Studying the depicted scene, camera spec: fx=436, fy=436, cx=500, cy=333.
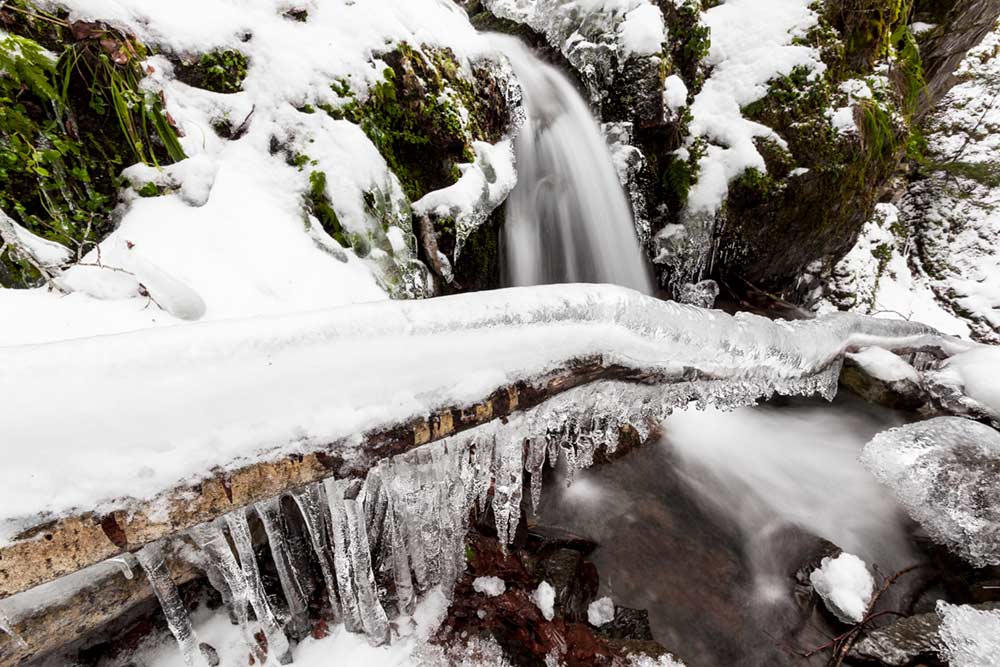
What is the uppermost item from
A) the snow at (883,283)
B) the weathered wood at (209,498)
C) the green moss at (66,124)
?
the green moss at (66,124)

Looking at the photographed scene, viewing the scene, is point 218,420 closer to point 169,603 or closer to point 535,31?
point 169,603

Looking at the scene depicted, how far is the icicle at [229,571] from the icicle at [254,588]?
29mm

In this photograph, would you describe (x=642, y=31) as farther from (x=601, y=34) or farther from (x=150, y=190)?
(x=150, y=190)

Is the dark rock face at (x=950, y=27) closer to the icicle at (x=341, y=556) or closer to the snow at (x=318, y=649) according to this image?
the icicle at (x=341, y=556)

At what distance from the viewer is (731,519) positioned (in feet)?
11.4

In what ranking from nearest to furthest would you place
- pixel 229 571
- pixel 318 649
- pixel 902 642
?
pixel 229 571, pixel 318 649, pixel 902 642

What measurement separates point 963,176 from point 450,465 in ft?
54.9

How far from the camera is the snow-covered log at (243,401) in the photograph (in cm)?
105

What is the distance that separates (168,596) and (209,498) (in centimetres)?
76

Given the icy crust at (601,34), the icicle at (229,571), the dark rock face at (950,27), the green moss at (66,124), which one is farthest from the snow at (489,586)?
the dark rock face at (950,27)

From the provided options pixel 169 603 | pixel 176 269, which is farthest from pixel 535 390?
pixel 176 269

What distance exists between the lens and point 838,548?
3.17m

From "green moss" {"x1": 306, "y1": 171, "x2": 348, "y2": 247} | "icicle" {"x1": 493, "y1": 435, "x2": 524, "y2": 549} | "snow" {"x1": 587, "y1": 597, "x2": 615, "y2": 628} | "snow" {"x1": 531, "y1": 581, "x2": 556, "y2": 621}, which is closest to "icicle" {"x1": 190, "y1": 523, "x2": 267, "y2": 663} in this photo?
"icicle" {"x1": 493, "y1": 435, "x2": 524, "y2": 549}

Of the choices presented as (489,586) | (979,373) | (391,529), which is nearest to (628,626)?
(489,586)
